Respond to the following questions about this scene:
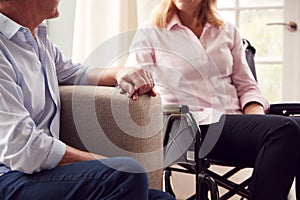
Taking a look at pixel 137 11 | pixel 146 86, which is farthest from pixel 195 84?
pixel 137 11

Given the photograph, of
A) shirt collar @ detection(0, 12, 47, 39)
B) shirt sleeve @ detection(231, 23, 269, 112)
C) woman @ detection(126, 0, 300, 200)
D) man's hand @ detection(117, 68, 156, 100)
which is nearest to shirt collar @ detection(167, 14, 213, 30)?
woman @ detection(126, 0, 300, 200)

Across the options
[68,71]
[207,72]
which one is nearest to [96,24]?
[207,72]

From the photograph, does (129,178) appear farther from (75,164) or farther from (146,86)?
(146,86)

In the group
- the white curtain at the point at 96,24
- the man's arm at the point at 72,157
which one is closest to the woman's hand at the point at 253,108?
the white curtain at the point at 96,24

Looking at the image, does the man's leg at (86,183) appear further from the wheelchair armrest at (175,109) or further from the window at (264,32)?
the window at (264,32)

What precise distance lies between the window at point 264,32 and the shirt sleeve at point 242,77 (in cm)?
73

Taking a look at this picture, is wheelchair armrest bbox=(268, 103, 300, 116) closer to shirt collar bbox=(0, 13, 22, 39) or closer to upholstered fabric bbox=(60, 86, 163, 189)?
upholstered fabric bbox=(60, 86, 163, 189)

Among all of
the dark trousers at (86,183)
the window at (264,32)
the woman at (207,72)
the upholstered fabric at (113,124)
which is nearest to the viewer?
A: the dark trousers at (86,183)

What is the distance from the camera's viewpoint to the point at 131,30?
2.68m

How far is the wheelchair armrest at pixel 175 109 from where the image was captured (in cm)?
182

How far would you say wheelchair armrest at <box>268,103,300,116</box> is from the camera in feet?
6.88

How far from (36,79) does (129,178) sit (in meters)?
0.41

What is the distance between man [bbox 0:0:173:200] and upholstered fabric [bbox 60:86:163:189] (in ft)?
0.50

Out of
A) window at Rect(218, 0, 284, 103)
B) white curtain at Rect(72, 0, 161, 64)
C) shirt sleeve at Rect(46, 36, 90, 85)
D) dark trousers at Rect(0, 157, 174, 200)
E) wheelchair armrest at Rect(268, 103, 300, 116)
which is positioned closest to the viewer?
dark trousers at Rect(0, 157, 174, 200)
